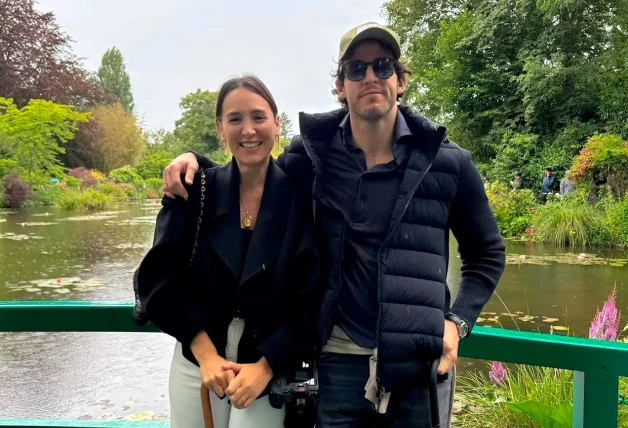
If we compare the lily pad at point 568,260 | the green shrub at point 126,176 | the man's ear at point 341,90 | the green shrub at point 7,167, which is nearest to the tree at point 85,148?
the green shrub at point 126,176

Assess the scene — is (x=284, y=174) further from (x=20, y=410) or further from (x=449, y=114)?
(x=449, y=114)

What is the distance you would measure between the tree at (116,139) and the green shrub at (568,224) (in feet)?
67.5

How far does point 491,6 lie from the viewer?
16.9 m

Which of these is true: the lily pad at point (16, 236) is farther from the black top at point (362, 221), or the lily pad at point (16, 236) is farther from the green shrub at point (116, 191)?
the black top at point (362, 221)

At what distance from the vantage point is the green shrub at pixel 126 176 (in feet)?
84.0

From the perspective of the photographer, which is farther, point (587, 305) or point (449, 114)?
point (449, 114)

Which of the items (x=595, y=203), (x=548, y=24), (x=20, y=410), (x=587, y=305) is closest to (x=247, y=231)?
(x=20, y=410)

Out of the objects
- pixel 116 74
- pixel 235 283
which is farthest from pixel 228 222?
pixel 116 74

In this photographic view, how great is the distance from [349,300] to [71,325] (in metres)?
0.89

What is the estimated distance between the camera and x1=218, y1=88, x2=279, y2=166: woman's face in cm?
129

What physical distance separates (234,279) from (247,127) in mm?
363

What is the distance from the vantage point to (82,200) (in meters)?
18.4

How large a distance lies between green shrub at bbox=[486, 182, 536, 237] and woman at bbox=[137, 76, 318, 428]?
1128 cm

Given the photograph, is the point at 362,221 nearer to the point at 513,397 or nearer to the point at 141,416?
the point at 513,397
